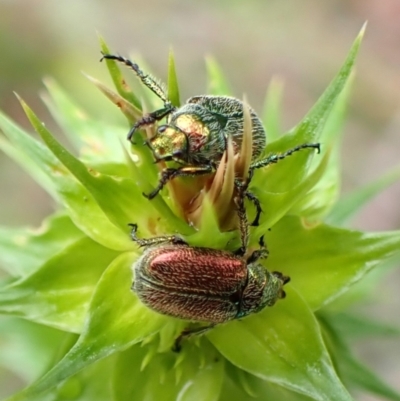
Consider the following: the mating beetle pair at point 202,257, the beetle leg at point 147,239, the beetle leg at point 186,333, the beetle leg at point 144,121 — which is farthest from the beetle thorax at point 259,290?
the beetle leg at point 144,121

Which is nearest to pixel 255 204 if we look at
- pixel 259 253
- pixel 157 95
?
pixel 259 253

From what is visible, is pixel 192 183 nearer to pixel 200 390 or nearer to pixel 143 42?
pixel 200 390

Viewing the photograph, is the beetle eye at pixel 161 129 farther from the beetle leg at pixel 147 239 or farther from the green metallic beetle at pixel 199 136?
the beetle leg at pixel 147 239

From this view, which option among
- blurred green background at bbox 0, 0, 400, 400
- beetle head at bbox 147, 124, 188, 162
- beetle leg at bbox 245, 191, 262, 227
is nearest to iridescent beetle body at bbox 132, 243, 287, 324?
beetle leg at bbox 245, 191, 262, 227

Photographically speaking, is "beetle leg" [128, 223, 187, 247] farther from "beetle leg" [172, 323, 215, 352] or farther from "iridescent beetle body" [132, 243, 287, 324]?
"beetle leg" [172, 323, 215, 352]

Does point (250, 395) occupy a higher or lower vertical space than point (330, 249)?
lower

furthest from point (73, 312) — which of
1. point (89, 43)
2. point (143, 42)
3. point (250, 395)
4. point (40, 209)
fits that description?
point (143, 42)
